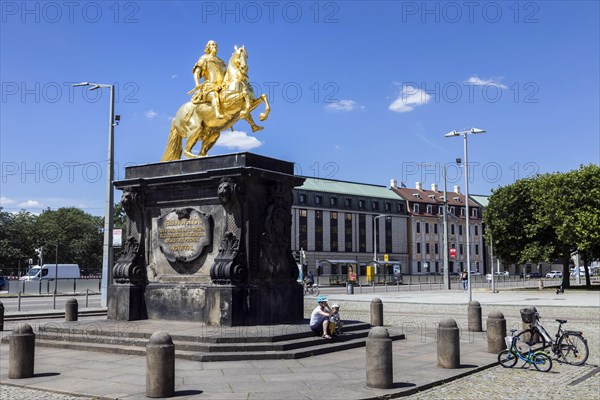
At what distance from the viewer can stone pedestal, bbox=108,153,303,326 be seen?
48.9ft

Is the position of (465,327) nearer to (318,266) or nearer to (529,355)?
(529,355)

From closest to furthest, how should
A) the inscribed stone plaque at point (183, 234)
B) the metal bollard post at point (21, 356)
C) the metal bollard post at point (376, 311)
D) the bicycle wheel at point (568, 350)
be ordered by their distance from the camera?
the metal bollard post at point (21, 356)
the bicycle wheel at point (568, 350)
the inscribed stone plaque at point (183, 234)
the metal bollard post at point (376, 311)

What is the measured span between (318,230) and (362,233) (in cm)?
1036

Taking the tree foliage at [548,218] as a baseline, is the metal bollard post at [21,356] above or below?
below

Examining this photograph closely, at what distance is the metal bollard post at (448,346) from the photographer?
12.2m

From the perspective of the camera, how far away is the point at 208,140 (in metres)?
17.6

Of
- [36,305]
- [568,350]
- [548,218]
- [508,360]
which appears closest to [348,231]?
[548,218]

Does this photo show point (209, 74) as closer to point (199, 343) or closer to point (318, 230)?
point (199, 343)

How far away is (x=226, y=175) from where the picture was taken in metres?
15.2

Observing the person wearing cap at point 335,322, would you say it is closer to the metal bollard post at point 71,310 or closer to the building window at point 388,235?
the metal bollard post at point 71,310

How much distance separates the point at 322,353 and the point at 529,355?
170 inches

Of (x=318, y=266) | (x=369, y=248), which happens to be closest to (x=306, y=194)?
(x=318, y=266)

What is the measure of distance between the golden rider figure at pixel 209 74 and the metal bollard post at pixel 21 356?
810 cm

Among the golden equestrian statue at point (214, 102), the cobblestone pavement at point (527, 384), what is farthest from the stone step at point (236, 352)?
the golden equestrian statue at point (214, 102)
